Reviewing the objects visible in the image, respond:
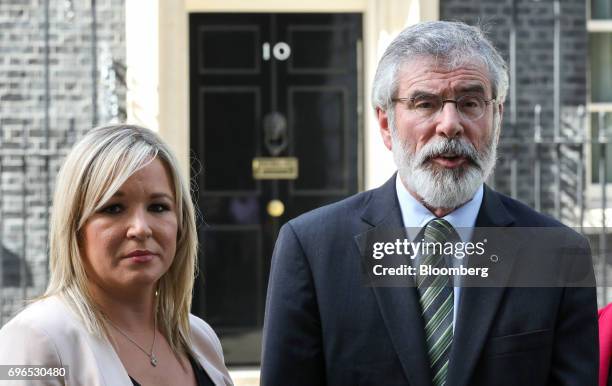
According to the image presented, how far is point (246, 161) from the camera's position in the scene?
26.4 ft

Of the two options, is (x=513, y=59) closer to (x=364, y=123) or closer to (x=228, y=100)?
(x=364, y=123)

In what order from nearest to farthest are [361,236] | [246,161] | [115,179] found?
Result: 1. [115,179]
2. [361,236]
3. [246,161]

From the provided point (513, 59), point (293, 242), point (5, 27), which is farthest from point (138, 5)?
point (293, 242)

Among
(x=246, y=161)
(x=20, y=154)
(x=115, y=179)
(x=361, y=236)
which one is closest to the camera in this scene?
(x=115, y=179)

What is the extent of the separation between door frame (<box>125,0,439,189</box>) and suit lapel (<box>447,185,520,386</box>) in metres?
4.76

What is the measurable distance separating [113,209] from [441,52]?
34.8 inches

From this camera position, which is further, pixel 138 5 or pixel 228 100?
pixel 228 100

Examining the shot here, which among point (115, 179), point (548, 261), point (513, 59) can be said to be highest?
point (513, 59)

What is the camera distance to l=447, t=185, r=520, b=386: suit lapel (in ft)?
8.62

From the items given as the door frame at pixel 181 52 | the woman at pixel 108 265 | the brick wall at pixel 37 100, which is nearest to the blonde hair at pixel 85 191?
the woman at pixel 108 265

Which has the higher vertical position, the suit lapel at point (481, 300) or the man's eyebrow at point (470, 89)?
the man's eyebrow at point (470, 89)

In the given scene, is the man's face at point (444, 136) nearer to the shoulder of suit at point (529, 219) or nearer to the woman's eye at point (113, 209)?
the shoulder of suit at point (529, 219)

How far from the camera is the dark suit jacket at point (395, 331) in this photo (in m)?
2.63

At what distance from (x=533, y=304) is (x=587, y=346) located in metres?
0.16
